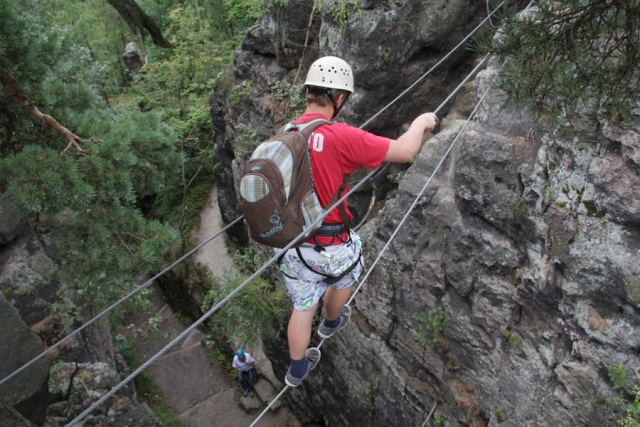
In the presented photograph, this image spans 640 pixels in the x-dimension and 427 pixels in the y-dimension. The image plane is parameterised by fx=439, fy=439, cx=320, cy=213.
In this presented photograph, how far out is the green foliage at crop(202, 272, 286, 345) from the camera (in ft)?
28.9

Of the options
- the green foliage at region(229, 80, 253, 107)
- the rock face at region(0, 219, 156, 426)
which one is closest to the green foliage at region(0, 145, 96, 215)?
the rock face at region(0, 219, 156, 426)

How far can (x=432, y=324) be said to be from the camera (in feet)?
20.3

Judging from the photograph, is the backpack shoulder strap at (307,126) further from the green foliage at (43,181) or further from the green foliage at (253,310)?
the green foliage at (253,310)

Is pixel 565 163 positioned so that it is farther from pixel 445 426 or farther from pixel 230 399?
pixel 230 399

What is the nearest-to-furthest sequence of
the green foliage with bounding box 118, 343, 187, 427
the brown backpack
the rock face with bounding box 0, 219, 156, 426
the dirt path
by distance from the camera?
the brown backpack → the rock face with bounding box 0, 219, 156, 426 → the green foliage with bounding box 118, 343, 187, 427 → the dirt path

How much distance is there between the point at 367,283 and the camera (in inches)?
280

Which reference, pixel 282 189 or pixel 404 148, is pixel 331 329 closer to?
pixel 282 189

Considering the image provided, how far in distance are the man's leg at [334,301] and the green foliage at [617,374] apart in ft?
8.61

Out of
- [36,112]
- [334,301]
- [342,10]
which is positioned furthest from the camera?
[342,10]

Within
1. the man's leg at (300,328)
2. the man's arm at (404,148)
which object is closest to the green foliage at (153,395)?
the man's leg at (300,328)

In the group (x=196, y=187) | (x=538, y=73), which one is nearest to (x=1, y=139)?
(x=538, y=73)

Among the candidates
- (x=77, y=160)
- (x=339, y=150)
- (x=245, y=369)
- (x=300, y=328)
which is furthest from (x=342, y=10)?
(x=245, y=369)

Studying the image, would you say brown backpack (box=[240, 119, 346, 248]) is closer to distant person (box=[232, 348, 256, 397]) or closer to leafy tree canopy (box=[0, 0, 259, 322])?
leafy tree canopy (box=[0, 0, 259, 322])

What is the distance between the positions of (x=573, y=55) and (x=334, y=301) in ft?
9.17
